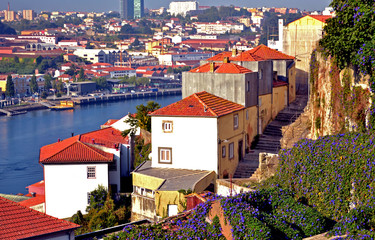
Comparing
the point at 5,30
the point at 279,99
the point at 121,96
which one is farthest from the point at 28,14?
the point at 279,99

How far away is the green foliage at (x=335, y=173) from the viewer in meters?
5.31

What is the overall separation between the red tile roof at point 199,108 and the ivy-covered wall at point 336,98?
119cm

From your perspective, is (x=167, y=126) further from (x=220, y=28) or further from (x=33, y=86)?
(x=220, y=28)

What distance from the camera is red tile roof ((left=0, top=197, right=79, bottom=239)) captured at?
18.4 feet

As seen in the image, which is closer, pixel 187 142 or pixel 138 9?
pixel 187 142

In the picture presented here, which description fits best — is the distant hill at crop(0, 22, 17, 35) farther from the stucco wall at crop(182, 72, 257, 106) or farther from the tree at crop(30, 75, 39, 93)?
the stucco wall at crop(182, 72, 257, 106)

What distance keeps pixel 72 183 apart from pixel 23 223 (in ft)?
17.4

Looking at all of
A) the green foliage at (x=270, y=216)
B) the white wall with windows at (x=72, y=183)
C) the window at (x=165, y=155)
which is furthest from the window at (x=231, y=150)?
the green foliage at (x=270, y=216)

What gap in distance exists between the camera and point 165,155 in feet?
31.5

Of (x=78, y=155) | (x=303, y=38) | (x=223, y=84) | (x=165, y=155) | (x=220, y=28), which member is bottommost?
(x=78, y=155)

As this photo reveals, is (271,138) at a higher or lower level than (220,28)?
lower

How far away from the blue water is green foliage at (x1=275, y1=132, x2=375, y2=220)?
15.8 meters

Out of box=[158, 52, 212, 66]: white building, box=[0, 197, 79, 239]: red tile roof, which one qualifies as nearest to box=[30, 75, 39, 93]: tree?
box=[158, 52, 212, 66]: white building

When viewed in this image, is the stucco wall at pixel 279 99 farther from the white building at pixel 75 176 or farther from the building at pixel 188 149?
the white building at pixel 75 176
